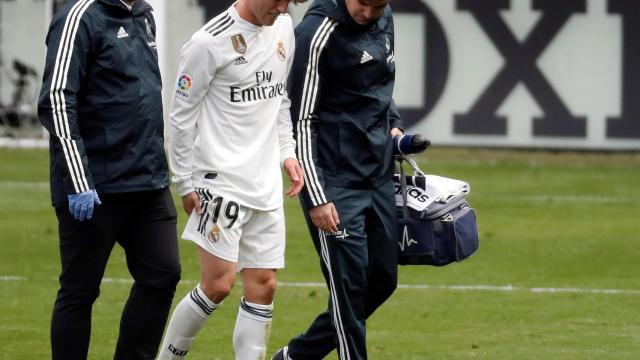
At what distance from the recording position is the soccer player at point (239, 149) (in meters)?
6.88

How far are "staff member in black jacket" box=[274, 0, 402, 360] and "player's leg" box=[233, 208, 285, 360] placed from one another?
20 cm

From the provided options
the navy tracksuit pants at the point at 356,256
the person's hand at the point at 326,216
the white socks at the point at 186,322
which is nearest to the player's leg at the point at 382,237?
the navy tracksuit pants at the point at 356,256

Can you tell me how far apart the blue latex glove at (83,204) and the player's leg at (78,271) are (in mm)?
210

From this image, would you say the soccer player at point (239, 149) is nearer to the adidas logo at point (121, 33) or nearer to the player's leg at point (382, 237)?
the adidas logo at point (121, 33)

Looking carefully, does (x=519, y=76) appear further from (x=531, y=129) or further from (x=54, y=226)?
(x=54, y=226)

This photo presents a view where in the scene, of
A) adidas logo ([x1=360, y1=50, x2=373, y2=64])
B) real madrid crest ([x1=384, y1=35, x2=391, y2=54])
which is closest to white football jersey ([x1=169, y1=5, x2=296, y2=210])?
adidas logo ([x1=360, y1=50, x2=373, y2=64])

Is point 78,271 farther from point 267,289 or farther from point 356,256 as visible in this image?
point 356,256

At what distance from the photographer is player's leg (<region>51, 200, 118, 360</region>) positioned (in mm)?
6871

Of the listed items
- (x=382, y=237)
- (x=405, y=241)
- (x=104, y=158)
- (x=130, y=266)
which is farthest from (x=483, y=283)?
(x=104, y=158)

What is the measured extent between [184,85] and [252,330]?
3.75 ft

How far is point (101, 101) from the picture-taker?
6.79 m

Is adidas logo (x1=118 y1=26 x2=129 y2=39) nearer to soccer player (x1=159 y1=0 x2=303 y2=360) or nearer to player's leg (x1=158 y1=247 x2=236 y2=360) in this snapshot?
soccer player (x1=159 y1=0 x2=303 y2=360)

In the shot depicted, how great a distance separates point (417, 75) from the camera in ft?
66.4

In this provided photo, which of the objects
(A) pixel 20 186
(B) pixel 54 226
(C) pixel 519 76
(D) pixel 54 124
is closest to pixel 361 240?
(D) pixel 54 124
